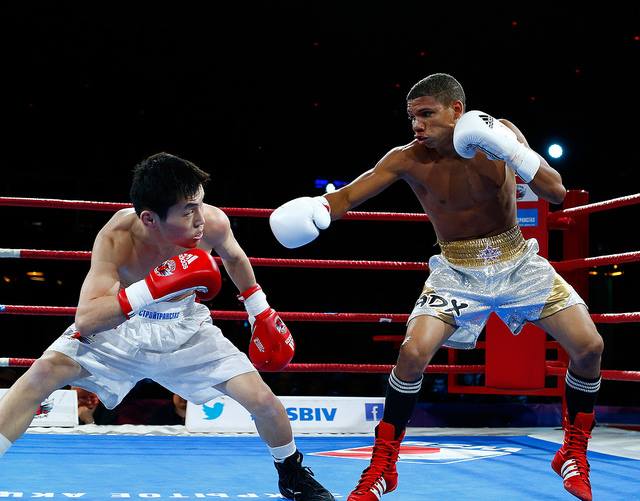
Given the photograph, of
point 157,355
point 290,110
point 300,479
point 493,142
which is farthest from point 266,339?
point 290,110

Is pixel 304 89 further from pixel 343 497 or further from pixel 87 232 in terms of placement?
pixel 343 497

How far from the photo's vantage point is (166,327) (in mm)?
2434

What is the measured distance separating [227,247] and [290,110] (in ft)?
23.5

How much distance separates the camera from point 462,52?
9.12 meters

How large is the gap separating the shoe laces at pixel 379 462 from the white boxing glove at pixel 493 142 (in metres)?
0.89

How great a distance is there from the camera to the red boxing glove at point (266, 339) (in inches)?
98.0

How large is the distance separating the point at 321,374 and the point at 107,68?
4369mm

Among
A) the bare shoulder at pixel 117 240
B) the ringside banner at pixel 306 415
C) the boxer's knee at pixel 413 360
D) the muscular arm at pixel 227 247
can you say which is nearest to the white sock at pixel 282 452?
the boxer's knee at pixel 413 360

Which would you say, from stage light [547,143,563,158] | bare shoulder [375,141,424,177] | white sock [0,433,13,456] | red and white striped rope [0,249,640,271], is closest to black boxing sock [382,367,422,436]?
bare shoulder [375,141,424,177]

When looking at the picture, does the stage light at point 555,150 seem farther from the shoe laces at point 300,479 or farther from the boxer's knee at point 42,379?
the boxer's knee at point 42,379

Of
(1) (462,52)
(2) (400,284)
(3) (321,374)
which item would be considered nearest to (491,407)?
(3) (321,374)

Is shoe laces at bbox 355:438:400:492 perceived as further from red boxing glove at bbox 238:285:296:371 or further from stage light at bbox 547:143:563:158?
stage light at bbox 547:143:563:158

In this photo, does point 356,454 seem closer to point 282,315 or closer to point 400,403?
point 282,315

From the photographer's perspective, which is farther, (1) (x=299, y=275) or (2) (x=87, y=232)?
(1) (x=299, y=275)
